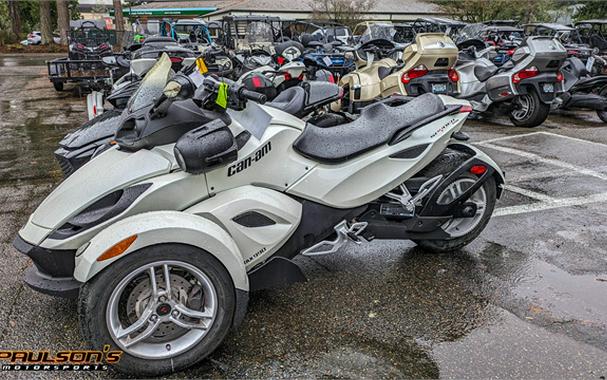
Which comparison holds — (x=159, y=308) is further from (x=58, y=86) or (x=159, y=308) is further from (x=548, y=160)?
(x=58, y=86)

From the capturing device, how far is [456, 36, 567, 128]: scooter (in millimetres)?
8570

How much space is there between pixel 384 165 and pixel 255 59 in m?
7.32

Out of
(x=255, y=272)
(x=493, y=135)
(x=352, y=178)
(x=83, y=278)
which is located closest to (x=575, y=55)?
(x=493, y=135)

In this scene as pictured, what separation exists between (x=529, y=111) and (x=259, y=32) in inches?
365

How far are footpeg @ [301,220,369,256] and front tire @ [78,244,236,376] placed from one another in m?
0.77

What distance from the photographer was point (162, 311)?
8.36ft

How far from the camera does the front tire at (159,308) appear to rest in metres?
2.41

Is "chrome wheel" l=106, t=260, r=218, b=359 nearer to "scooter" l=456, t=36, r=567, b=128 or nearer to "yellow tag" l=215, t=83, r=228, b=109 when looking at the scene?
"yellow tag" l=215, t=83, r=228, b=109

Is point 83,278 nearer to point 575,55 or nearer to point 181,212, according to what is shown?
point 181,212

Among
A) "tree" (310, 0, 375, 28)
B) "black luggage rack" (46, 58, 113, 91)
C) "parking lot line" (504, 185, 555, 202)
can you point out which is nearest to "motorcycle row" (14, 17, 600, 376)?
"parking lot line" (504, 185, 555, 202)

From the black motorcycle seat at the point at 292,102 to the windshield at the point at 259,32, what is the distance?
481 inches

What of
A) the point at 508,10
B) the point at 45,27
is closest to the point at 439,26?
the point at 508,10

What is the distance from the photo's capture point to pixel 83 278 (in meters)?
2.39

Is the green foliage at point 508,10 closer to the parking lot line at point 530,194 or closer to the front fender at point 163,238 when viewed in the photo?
the parking lot line at point 530,194
